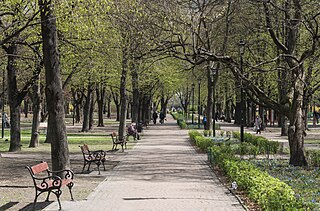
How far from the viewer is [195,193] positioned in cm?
1209

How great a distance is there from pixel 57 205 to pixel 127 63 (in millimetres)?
18642

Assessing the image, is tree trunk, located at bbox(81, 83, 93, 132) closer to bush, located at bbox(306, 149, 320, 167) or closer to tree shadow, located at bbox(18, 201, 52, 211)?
bush, located at bbox(306, 149, 320, 167)

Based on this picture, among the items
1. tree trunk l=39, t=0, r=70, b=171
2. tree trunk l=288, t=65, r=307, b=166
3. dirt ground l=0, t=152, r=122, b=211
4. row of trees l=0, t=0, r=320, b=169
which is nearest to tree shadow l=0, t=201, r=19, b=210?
dirt ground l=0, t=152, r=122, b=211

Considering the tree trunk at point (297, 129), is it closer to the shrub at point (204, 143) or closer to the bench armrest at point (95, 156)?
the shrub at point (204, 143)

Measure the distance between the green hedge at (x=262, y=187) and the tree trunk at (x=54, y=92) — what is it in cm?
432

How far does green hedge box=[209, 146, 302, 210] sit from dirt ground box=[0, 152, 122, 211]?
11.4 feet

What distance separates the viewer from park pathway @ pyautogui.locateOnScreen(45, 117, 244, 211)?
33.8ft

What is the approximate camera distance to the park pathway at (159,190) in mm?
10289

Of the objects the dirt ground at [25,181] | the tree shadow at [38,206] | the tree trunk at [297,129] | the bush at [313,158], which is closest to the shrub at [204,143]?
the dirt ground at [25,181]

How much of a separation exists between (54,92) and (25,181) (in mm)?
2621

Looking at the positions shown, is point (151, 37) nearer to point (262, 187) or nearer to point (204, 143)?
point (204, 143)

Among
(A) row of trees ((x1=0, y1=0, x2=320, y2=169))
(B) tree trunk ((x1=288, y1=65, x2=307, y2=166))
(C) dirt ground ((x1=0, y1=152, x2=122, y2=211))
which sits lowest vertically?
(C) dirt ground ((x1=0, y1=152, x2=122, y2=211))

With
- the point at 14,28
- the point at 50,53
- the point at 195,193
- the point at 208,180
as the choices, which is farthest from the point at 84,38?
the point at 195,193

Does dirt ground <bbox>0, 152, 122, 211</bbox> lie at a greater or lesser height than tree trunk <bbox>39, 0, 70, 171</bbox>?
lesser
